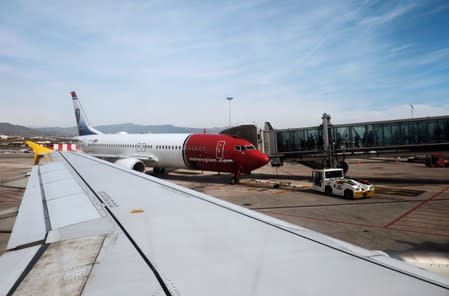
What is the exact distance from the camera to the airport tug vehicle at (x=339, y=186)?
18.1 m

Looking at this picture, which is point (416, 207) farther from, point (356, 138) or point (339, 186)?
point (356, 138)

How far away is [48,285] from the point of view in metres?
2.42

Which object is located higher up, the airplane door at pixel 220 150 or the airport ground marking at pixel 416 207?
the airplane door at pixel 220 150

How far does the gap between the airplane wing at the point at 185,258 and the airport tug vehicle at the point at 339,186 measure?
1544 cm

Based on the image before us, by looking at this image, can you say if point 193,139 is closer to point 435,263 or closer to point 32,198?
point 32,198

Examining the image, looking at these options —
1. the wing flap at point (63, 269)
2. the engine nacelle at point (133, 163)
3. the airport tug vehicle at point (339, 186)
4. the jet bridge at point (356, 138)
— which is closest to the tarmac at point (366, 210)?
the airport tug vehicle at point (339, 186)

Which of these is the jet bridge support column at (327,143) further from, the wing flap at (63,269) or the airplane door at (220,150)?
the wing flap at (63,269)

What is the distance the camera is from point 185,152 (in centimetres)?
2561

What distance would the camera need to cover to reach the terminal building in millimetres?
24203

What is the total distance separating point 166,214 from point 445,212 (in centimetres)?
1623

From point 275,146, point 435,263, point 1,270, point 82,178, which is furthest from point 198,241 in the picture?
point 275,146

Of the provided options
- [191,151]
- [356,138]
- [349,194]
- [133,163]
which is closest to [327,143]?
[356,138]

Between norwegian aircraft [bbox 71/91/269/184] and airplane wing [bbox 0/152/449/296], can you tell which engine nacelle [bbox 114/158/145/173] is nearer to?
norwegian aircraft [bbox 71/91/269/184]

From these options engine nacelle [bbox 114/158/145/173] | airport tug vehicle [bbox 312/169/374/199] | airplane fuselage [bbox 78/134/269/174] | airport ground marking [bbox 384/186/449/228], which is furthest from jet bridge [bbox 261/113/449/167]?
engine nacelle [bbox 114/158/145/173]
